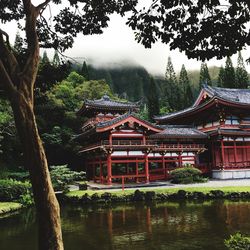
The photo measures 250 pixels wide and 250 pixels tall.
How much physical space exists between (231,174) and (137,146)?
10284 millimetres

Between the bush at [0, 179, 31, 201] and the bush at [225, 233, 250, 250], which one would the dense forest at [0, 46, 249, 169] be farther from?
the bush at [225, 233, 250, 250]

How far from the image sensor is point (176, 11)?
20.3 ft

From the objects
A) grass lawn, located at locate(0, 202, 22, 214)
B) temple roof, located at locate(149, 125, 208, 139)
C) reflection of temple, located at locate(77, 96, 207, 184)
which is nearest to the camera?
grass lawn, located at locate(0, 202, 22, 214)

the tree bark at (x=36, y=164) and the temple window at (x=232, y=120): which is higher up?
the temple window at (x=232, y=120)

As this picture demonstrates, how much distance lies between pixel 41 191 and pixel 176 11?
436 centimetres

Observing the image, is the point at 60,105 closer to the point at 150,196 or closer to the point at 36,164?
the point at 150,196

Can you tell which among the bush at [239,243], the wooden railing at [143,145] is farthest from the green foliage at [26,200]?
the bush at [239,243]

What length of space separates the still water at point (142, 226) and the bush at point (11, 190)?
2.81 m

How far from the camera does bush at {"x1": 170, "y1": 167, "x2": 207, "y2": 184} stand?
2775cm

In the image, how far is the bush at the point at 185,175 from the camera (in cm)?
2775

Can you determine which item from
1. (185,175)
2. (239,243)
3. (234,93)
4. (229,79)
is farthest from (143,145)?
(229,79)

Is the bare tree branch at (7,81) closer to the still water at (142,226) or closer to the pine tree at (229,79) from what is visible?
the still water at (142,226)

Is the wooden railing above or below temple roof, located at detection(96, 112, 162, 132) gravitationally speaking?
below

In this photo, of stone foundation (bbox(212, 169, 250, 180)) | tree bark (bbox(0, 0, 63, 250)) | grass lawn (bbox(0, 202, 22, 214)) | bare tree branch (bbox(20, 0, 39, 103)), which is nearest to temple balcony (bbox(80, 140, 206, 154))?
stone foundation (bbox(212, 169, 250, 180))
